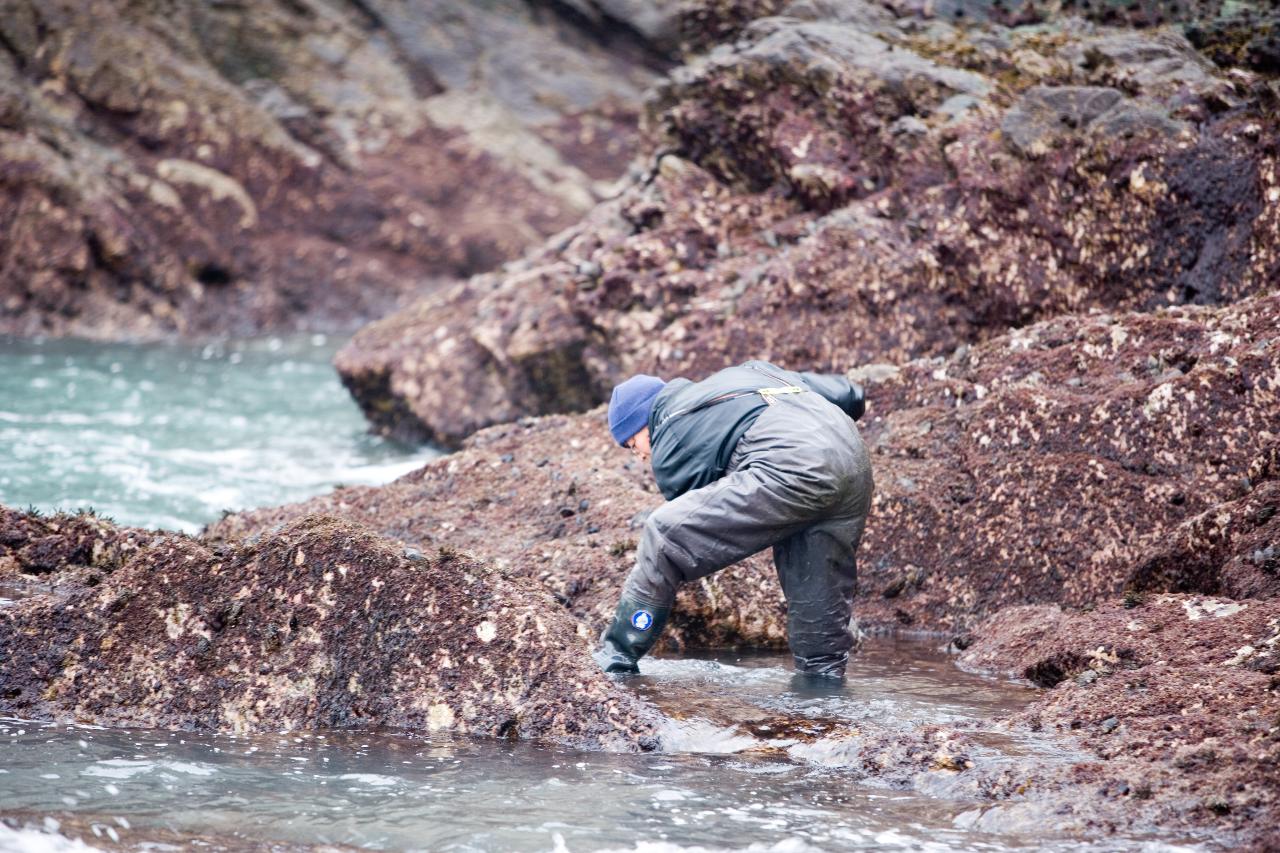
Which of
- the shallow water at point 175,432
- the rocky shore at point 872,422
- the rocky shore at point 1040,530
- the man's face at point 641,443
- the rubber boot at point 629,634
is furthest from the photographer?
the shallow water at point 175,432

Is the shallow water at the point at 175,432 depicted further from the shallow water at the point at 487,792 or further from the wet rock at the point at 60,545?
the shallow water at the point at 487,792

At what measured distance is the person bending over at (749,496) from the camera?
5.98m

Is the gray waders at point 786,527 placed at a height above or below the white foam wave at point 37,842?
above

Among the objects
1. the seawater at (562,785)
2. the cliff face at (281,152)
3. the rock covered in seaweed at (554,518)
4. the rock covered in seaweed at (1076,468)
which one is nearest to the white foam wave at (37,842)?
the seawater at (562,785)

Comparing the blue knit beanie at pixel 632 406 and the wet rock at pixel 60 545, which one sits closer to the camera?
the blue knit beanie at pixel 632 406

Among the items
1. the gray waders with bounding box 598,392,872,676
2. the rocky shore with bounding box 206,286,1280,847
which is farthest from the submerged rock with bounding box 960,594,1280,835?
the gray waders with bounding box 598,392,872,676

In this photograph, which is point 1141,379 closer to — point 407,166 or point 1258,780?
point 1258,780

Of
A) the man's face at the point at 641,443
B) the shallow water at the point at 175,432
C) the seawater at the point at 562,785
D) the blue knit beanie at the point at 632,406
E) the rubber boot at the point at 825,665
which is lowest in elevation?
the shallow water at the point at 175,432

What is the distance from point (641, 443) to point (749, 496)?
0.82m

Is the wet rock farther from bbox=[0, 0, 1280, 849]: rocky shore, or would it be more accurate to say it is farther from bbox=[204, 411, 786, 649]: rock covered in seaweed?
bbox=[204, 411, 786, 649]: rock covered in seaweed

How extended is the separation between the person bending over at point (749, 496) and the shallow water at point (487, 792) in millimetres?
489

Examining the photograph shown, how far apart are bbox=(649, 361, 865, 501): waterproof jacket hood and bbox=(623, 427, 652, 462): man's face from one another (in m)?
0.06

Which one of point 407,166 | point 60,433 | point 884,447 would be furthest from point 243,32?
point 884,447

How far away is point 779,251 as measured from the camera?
1134 centimetres
